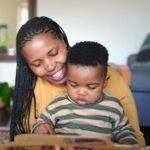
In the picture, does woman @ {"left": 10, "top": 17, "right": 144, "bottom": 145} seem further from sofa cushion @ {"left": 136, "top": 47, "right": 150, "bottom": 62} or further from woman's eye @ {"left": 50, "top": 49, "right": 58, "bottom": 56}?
sofa cushion @ {"left": 136, "top": 47, "right": 150, "bottom": 62}

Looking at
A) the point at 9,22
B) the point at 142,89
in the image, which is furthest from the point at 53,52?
the point at 9,22

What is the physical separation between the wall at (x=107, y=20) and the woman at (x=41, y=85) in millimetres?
2684

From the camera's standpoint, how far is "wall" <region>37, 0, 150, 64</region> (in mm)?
3721

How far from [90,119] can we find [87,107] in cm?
4

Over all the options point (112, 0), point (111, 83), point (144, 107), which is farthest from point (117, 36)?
point (111, 83)

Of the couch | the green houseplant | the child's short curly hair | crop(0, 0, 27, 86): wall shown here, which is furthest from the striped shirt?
crop(0, 0, 27, 86): wall

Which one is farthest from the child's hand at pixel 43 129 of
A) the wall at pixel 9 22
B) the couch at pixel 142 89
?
the wall at pixel 9 22

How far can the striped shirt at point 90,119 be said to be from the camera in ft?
3.10

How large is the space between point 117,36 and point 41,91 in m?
2.79

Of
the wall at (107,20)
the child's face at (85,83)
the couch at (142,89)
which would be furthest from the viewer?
the wall at (107,20)

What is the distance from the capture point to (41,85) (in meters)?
1.13

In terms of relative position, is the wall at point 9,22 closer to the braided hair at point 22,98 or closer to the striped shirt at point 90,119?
the braided hair at point 22,98

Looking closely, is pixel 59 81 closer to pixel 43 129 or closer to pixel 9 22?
pixel 43 129

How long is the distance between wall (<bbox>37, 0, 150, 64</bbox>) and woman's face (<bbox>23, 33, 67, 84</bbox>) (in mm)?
2790
